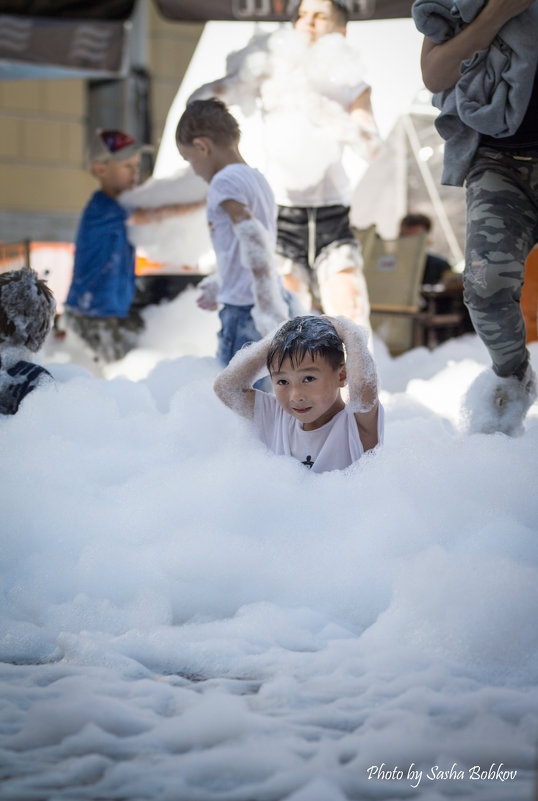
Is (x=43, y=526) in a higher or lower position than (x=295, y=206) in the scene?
lower

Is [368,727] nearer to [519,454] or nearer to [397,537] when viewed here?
[397,537]

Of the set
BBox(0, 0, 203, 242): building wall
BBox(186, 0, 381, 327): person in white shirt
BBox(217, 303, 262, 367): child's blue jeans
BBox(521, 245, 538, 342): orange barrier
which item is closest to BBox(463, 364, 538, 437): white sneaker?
BBox(217, 303, 262, 367): child's blue jeans

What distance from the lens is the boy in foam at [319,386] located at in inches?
74.0

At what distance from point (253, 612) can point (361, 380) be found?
0.61 meters

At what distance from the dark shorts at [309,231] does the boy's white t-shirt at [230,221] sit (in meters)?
0.66

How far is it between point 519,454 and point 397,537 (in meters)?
0.47

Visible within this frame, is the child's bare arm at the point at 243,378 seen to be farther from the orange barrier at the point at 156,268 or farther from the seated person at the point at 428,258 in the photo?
the seated person at the point at 428,258

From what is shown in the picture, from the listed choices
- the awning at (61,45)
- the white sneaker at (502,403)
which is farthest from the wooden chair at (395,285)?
the white sneaker at (502,403)

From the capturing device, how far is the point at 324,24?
3.37 m

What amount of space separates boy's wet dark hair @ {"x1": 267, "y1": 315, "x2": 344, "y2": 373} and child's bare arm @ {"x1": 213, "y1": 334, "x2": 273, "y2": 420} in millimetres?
66

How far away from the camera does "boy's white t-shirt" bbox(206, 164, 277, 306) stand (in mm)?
2582

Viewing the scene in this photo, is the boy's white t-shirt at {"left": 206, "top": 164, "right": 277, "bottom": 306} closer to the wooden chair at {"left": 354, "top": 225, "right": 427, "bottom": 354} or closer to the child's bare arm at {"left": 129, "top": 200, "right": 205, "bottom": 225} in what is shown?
the child's bare arm at {"left": 129, "top": 200, "right": 205, "bottom": 225}

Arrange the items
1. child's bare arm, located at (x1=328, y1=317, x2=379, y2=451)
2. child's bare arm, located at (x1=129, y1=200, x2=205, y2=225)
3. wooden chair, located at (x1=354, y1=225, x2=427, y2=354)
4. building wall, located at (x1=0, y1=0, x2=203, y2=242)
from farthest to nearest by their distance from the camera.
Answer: building wall, located at (x1=0, y1=0, x2=203, y2=242)
wooden chair, located at (x1=354, y1=225, x2=427, y2=354)
child's bare arm, located at (x1=129, y1=200, x2=205, y2=225)
child's bare arm, located at (x1=328, y1=317, x2=379, y2=451)

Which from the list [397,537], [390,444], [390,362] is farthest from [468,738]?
[390,362]
